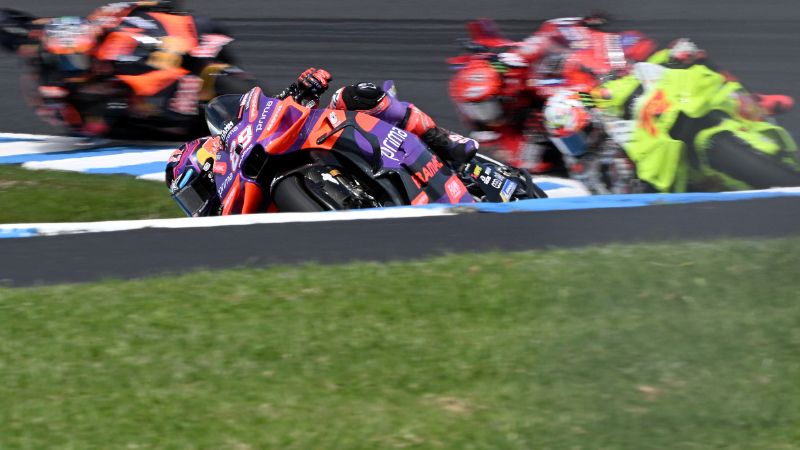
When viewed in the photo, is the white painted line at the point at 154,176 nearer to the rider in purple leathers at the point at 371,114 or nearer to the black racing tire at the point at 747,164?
the rider in purple leathers at the point at 371,114

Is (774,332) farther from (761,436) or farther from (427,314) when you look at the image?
(427,314)

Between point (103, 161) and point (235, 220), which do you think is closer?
point (235, 220)

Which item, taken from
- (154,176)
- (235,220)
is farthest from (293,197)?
(154,176)

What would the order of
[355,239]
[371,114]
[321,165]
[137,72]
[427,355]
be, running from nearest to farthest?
[427,355] → [355,239] → [321,165] → [371,114] → [137,72]

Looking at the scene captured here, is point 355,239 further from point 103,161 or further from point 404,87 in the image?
point 404,87

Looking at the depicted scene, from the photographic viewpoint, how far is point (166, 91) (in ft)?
34.8

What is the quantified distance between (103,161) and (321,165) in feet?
15.0

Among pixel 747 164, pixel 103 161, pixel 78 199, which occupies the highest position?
pixel 747 164

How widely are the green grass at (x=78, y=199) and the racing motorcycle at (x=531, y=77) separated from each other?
255cm

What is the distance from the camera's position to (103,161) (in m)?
10.7

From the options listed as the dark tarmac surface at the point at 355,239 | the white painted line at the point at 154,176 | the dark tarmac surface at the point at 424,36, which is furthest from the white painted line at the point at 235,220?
the dark tarmac surface at the point at 424,36

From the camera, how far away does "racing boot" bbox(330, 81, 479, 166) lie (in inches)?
285

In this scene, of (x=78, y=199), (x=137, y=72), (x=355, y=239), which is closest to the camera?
(x=355, y=239)

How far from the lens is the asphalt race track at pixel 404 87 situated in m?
5.50
